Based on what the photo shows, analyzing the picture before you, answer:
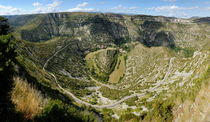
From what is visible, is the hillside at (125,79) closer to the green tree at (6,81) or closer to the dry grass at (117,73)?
the dry grass at (117,73)

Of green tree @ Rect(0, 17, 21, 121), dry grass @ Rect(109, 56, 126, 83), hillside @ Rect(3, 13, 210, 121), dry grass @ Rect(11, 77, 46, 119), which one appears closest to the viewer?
green tree @ Rect(0, 17, 21, 121)

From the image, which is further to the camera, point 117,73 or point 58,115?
point 117,73

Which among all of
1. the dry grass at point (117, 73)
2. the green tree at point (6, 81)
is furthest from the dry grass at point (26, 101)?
the dry grass at point (117, 73)

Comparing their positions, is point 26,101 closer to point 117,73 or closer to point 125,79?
Answer: point 125,79

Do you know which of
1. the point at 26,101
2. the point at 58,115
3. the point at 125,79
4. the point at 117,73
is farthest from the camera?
the point at 117,73

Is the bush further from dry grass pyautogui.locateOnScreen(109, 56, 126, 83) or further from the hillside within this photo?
dry grass pyautogui.locateOnScreen(109, 56, 126, 83)

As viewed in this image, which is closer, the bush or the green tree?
the green tree

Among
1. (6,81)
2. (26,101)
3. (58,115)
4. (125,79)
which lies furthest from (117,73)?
(6,81)

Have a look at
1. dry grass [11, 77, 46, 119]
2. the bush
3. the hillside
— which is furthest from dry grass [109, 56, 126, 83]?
dry grass [11, 77, 46, 119]

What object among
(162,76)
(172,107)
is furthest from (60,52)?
(172,107)

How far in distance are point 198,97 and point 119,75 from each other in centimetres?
15787

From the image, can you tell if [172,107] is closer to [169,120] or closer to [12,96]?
[169,120]

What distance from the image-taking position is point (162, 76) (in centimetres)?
10100

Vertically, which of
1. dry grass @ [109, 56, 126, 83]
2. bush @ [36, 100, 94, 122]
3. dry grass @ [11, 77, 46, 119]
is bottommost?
dry grass @ [109, 56, 126, 83]
